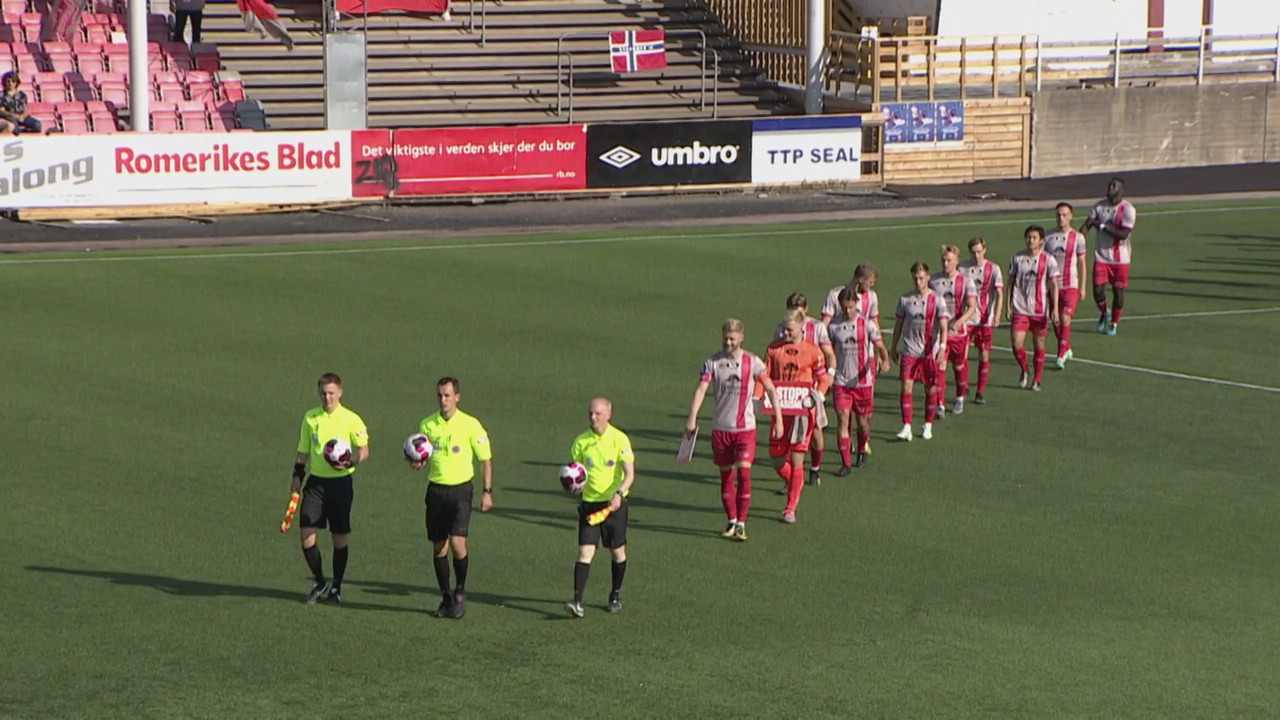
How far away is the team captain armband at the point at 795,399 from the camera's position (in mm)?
18094

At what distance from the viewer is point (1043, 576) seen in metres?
16.4

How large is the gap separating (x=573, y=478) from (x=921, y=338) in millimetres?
7916

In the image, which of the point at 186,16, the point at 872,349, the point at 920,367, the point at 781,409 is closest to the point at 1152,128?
the point at 186,16

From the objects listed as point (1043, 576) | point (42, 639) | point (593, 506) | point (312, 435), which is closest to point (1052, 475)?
point (1043, 576)

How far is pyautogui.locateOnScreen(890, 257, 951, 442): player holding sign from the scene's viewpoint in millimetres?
21000

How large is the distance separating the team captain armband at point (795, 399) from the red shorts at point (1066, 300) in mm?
8178

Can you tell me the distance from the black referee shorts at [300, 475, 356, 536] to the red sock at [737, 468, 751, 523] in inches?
157

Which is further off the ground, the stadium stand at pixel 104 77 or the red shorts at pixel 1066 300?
the stadium stand at pixel 104 77

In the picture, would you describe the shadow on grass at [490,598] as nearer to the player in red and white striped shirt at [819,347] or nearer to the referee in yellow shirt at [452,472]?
the referee in yellow shirt at [452,472]

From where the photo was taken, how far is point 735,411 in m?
17.2

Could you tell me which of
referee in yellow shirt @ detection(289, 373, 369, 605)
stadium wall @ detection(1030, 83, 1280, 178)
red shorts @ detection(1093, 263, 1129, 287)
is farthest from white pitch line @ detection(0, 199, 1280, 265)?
referee in yellow shirt @ detection(289, 373, 369, 605)

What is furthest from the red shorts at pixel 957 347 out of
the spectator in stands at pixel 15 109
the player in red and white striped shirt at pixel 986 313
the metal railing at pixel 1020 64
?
the metal railing at pixel 1020 64

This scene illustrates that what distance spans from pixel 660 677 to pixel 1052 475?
7.63 meters

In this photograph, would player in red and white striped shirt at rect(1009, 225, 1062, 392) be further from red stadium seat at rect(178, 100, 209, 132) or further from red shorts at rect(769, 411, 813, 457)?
red stadium seat at rect(178, 100, 209, 132)
